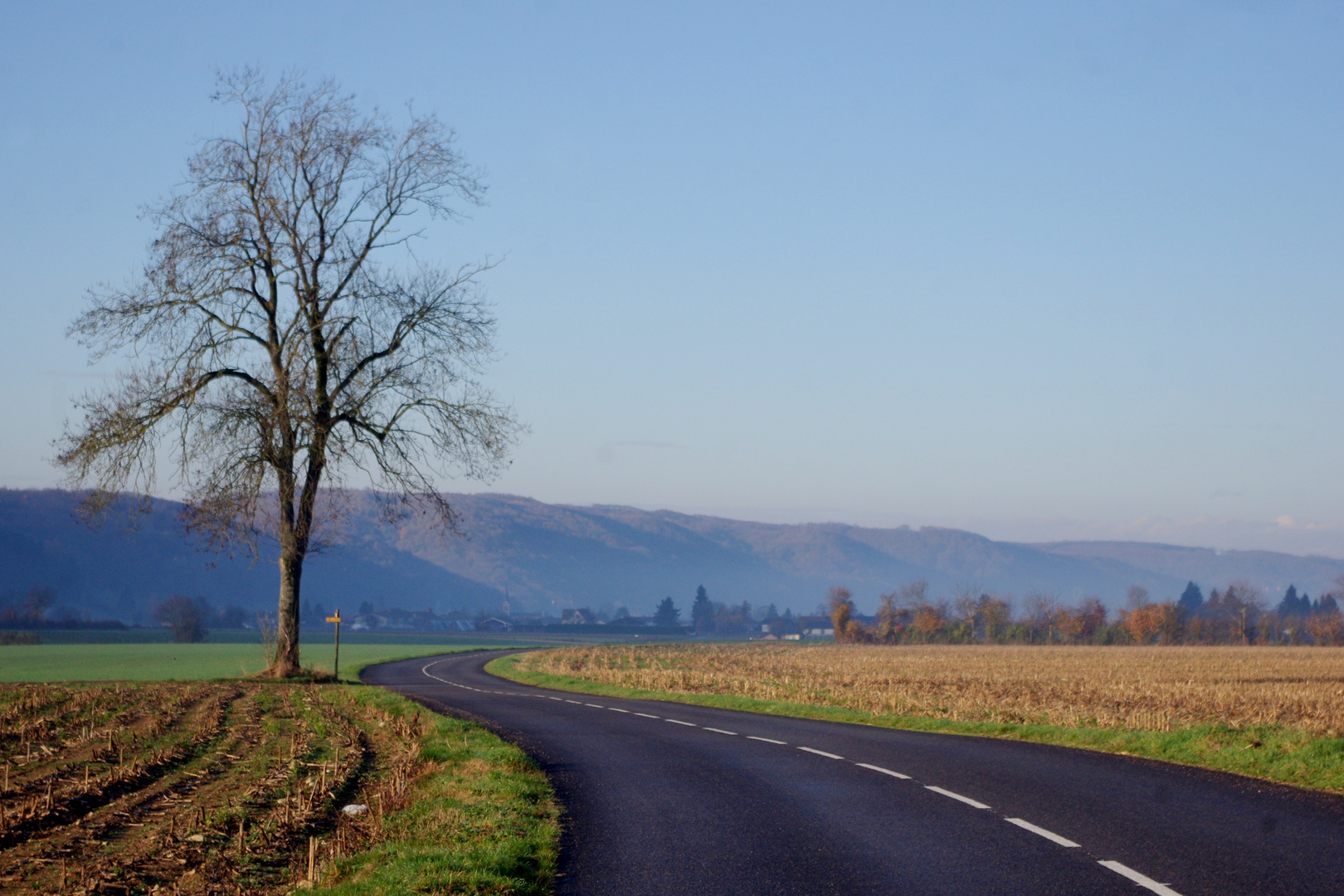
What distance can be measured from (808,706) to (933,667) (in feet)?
96.3

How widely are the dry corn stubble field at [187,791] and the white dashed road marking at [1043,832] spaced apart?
576 cm

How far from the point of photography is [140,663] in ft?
217

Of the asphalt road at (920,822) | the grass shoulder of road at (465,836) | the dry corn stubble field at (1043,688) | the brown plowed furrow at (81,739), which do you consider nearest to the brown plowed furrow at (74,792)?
the brown plowed furrow at (81,739)

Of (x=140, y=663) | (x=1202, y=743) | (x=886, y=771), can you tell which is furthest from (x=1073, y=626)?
(x=886, y=771)

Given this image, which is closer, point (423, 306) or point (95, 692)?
point (95, 692)

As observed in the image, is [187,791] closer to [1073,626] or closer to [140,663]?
[140,663]

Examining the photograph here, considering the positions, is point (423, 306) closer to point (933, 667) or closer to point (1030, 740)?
point (1030, 740)

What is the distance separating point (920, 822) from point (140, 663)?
2622 inches

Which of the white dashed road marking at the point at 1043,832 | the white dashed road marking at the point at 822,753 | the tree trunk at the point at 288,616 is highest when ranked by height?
the tree trunk at the point at 288,616

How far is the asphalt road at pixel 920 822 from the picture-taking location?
765 cm

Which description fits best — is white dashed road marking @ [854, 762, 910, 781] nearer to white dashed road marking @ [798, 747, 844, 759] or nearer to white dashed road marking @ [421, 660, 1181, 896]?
white dashed road marking @ [421, 660, 1181, 896]

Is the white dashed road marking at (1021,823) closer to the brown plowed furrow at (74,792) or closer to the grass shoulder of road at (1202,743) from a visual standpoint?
the grass shoulder of road at (1202,743)

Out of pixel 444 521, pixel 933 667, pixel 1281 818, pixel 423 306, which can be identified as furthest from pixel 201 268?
pixel 933 667

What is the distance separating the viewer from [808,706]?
88.1 feet
